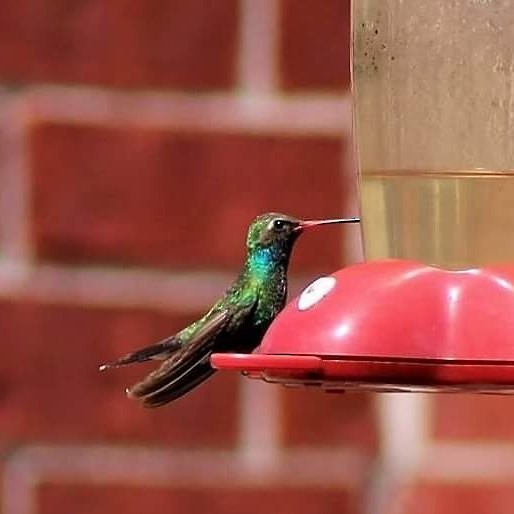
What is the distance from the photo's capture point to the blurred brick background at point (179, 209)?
122 centimetres

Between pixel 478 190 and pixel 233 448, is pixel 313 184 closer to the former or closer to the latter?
pixel 233 448

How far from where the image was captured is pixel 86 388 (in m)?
1.23

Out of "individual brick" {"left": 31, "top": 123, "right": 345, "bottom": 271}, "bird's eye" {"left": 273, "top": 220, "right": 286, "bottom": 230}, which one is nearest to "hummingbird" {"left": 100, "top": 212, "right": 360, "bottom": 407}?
"bird's eye" {"left": 273, "top": 220, "right": 286, "bottom": 230}

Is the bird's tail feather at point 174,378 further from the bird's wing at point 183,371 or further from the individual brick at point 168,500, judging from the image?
the individual brick at point 168,500

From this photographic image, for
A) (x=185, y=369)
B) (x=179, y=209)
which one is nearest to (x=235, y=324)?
(x=185, y=369)

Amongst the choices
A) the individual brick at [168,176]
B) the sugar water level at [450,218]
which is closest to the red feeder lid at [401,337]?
the sugar water level at [450,218]

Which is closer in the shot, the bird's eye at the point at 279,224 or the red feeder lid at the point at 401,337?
the red feeder lid at the point at 401,337

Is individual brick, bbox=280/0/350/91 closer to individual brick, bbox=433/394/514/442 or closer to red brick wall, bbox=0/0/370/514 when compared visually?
red brick wall, bbox=0/0/370/514

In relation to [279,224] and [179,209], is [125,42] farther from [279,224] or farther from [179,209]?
[279,224]

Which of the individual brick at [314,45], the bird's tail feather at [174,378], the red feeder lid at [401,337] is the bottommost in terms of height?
the bird's tail feather at [174,378]

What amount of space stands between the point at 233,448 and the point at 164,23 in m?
0.33

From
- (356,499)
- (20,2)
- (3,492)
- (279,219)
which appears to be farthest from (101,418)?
(279,219)

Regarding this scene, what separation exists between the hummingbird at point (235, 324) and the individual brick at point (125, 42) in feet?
1.30

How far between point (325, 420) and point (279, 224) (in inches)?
16.4
